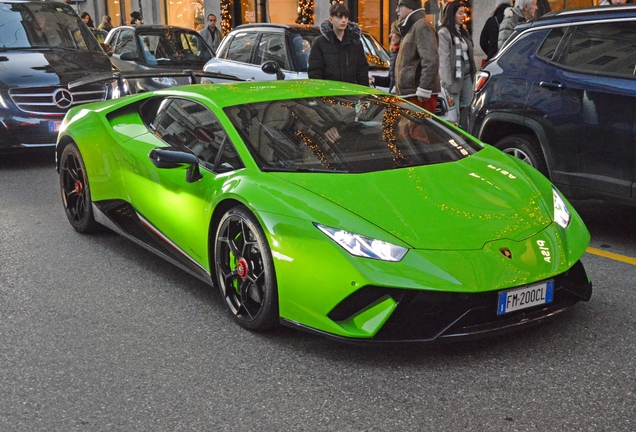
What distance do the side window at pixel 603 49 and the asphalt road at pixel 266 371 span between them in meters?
1.53

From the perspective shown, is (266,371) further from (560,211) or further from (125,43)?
(125,43)

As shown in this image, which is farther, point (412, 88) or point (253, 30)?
point (253, 30)

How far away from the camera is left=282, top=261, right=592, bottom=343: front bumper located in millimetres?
4195

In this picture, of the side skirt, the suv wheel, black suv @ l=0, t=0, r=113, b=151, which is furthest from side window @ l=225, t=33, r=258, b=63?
the side skirt

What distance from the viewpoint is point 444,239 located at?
4.41m

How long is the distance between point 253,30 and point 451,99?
357 cm

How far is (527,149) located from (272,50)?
20.8ft

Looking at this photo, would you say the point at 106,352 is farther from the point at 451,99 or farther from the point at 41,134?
the point at 451,99

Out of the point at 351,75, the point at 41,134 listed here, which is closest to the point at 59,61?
the point at 41,134

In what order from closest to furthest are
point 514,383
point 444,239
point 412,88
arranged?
point 514,383, point 444,239, point 412,88

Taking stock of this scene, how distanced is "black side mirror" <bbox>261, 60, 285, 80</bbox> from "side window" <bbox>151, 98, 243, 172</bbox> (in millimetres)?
5361

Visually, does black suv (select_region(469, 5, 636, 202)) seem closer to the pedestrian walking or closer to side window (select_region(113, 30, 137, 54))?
the pedestrian walking

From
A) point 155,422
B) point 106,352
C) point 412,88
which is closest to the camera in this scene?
point 155,422

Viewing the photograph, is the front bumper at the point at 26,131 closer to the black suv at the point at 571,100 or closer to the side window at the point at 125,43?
the side window at the point at 125,43
